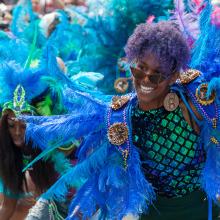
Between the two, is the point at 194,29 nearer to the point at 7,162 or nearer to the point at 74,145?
the point at 74,145

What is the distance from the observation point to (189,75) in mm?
2430

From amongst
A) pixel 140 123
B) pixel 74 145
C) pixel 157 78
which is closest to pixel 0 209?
pixel 74 145

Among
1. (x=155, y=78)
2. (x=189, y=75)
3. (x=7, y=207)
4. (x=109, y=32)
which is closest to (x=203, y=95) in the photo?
(x=189, y=75)

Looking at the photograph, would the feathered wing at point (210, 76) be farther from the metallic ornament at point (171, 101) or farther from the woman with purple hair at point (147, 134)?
the metallic ornament at point (171, 101)

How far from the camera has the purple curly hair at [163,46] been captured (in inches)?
90.6

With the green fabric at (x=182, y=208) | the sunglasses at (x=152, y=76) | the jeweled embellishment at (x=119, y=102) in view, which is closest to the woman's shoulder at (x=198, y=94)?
the sunglasses at (x=152, y=76)

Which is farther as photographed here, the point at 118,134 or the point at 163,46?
the point at 118,134

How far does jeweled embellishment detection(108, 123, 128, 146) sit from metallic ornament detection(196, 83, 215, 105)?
361mm

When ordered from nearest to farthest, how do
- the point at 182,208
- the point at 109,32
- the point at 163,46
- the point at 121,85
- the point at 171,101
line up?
the point at 163,46, the point at 171,101, the point at 182,208, the point at 121,85, the point at 109,32

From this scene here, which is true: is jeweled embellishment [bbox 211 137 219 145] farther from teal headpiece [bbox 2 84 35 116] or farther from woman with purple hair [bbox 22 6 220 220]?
teal headpiece [bbox 2 84 35 116]

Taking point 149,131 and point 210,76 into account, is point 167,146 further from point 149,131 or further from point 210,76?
point 210,76

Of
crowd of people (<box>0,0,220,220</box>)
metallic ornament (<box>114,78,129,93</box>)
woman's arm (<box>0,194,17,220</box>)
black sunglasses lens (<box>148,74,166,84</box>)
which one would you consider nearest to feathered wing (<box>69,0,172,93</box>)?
metallic ornament (<box>114,78,129,93</box>)

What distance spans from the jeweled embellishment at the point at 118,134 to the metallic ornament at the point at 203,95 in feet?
1.18

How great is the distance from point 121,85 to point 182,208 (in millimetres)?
1513
